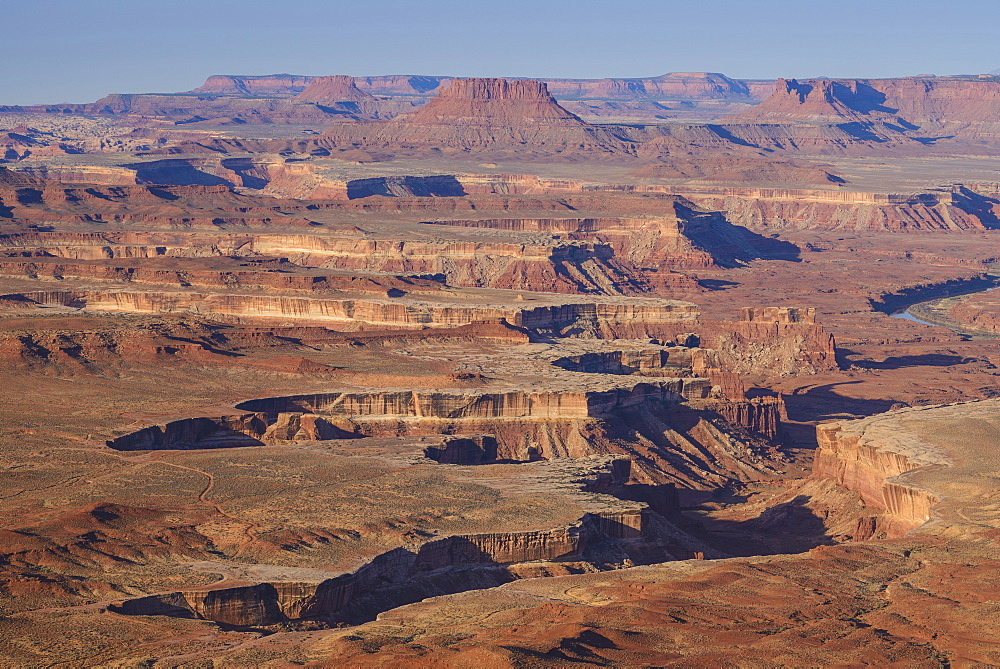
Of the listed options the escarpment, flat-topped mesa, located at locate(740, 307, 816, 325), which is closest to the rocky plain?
the escarpment

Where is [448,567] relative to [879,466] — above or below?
below

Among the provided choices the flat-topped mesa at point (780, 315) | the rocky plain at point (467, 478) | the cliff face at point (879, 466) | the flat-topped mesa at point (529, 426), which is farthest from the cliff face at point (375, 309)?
the cliff face at point (879, 466)

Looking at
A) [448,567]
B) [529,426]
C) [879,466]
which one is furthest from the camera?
[529,426]

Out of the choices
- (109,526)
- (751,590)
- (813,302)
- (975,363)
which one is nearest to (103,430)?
(109,526)

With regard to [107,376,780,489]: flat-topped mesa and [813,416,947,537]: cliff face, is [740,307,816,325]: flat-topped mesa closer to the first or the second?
[107,376,780,489]: flat-topped mesa

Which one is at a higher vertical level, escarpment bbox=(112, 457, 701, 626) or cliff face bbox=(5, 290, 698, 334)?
cliff face bbox=(5, 290, 698, 334)

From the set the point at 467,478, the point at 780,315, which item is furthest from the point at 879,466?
the point at 780,315

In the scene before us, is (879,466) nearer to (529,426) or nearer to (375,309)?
(529,426)

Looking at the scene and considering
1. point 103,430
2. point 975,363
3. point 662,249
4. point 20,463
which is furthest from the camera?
point 662,249

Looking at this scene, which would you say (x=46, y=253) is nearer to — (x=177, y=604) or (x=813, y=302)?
(x=813, y=302)

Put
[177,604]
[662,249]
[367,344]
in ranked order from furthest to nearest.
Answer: [662,249] → [367,344] → [177,604]

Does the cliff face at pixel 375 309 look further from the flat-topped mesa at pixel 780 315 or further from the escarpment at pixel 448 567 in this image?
the escarpment at pixel 448 567
